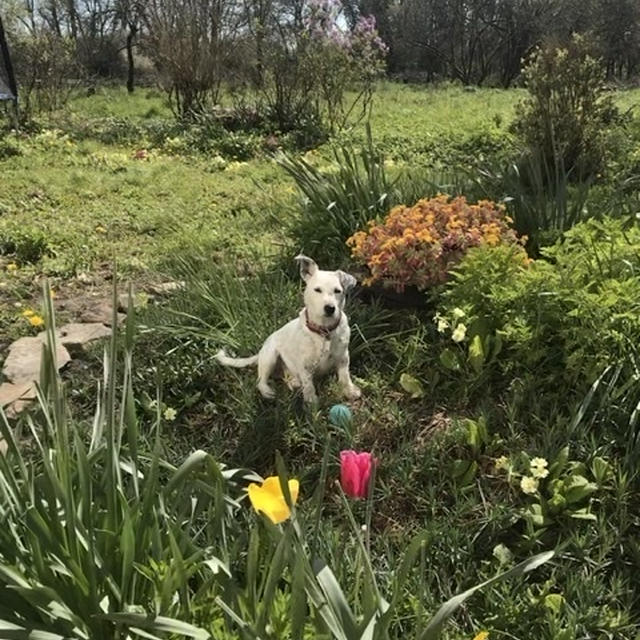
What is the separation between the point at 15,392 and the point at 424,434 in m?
1.77

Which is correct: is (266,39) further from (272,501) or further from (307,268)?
(272,501)

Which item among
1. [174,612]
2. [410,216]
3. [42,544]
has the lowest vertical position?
[174,612]

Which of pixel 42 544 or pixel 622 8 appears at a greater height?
pixel 622 8

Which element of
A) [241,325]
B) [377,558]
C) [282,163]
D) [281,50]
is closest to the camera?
[377,558]

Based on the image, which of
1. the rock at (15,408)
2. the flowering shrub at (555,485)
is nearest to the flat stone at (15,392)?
the rock at (15,408)

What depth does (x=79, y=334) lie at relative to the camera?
3.48 meters

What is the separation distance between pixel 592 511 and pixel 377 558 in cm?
71

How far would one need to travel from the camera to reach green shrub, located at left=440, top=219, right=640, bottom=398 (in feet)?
7.85

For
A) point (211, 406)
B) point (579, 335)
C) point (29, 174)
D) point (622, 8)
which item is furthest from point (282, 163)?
point (622, 8)

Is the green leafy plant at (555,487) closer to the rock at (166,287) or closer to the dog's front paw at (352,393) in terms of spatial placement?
the dog's front paw at (352,393)

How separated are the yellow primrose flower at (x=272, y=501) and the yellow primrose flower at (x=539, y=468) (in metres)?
1.18

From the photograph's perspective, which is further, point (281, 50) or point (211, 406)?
point (281, 50)

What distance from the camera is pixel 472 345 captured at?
2.68 m

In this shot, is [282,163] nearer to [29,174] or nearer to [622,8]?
[29,174]
